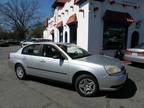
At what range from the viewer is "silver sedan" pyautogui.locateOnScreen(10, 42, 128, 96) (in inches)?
224

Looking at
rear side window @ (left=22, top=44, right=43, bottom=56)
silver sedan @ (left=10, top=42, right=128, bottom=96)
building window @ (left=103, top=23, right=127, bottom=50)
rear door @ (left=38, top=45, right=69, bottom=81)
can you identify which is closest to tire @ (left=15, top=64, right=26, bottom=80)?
silver sedan @ (left=10, top=42, right=128, bottom=96)

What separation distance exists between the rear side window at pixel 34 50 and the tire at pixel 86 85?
6.40 ft

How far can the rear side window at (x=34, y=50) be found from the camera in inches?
286

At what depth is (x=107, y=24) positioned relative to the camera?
573 inches

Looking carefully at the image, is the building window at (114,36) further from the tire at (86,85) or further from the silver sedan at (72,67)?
the tire at (86,85)

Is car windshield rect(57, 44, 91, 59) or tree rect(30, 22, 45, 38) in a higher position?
tree rect(30, 22, 45, 38)

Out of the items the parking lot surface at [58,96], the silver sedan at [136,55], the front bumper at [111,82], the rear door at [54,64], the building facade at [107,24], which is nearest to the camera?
the parking lot surface at [58,96]

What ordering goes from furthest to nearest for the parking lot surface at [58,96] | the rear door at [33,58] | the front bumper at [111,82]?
the rear door at [33,58] → the front bumper at [111,82] → the parking lot surface at [58,96]

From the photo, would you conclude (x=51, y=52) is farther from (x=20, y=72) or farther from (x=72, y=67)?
(x=20, y=72)

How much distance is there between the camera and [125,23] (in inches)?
591

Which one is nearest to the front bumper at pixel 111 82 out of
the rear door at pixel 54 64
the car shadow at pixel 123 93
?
the car shadow at pixel 123 93

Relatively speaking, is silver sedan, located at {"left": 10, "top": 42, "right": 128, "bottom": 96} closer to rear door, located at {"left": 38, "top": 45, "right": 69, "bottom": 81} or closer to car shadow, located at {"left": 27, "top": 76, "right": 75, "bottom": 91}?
rear door, located at {"left": 38, "top": 45, "right": 69, "bottom": 81}

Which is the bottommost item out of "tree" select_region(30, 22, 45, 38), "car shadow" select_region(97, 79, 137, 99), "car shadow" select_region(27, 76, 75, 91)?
"car shadow" select_region(97, 79, 137, 99)

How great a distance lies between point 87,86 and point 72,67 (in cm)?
74
